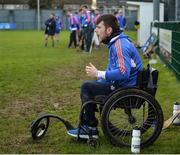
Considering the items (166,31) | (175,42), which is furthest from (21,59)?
(175,42)

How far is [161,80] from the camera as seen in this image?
560 inches

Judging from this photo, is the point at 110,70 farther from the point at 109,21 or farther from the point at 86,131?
the point at 86,131

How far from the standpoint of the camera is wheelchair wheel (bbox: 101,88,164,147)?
6652mm

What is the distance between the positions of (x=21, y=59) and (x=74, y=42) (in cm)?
806

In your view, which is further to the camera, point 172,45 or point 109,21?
point 172,45

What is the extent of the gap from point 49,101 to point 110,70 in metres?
4.25

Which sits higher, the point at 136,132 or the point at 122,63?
the point at 122,63

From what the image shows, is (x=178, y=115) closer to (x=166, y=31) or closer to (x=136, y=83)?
(x=136, y=83)

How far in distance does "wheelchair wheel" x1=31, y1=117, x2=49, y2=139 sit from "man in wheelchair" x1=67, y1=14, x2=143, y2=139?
531mm

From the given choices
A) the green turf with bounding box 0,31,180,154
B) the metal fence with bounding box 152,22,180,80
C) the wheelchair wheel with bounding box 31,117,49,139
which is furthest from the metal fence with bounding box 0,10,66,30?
the wheelchair wheel with bounding box 31,117,49,139

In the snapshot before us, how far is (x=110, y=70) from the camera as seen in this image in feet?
22.2

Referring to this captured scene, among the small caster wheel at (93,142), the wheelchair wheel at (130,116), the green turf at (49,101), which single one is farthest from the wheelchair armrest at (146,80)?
the small caster wheel at (93,142)

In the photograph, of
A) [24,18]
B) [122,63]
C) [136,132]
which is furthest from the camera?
[24,18]

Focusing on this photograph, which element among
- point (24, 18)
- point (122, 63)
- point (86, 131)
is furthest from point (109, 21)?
point (24, 18)
